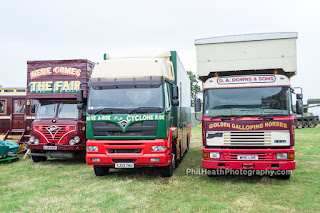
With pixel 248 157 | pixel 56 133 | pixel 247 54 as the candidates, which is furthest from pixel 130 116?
pixel 56 133

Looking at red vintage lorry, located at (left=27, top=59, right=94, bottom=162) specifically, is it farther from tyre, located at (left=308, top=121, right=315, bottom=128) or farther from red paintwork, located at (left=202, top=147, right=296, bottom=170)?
tyre, located at (left=308, top=121, right=315, bottom=128)

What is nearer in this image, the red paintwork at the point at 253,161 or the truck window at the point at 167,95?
the red paintwork at the point at 253,161

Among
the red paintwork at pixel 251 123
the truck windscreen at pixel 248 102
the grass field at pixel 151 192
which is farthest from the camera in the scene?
the truck windscreen at pixel 248 102

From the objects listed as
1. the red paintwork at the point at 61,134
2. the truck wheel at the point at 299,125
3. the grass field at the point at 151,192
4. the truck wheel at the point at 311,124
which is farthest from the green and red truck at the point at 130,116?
the truck wheel at the point at 311,124

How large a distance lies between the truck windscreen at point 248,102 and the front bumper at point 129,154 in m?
1.45

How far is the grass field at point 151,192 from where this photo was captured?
5.46 m

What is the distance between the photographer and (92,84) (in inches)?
300

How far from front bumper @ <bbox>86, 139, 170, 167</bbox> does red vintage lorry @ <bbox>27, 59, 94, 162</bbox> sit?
10.6 ft

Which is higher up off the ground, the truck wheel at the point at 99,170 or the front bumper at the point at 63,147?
the front bumper at the point at 63,147

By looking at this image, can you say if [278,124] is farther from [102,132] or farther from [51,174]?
[51,174]

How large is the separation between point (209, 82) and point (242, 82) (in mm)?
783

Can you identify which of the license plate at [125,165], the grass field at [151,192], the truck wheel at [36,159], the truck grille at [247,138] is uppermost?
the truck grille at [247,138]

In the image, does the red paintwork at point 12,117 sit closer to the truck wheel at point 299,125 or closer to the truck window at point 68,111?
the truck window at point 68,111

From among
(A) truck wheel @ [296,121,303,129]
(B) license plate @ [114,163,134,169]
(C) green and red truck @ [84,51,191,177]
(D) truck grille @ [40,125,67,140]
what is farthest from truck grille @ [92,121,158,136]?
(A) truck wheel @ [296,121,303,129]
